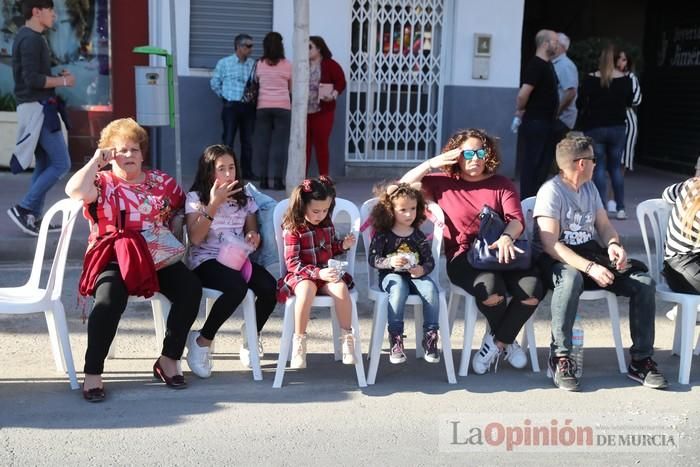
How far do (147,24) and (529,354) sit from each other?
6.85 m

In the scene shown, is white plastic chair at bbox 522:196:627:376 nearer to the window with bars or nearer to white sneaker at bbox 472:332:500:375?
white sneaker at bbox 472:332:500:375

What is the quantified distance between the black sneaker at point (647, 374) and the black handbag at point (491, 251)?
0.77 meters

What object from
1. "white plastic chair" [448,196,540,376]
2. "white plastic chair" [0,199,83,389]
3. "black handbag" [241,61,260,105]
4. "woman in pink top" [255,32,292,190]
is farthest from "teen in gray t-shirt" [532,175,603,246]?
"black handbag" [241,61,260,105]

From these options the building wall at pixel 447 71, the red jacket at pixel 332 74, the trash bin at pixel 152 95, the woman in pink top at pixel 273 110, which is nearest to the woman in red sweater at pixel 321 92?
the red jacket at pixel 332 74

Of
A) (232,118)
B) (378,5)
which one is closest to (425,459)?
(232,118)

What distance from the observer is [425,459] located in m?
3.74

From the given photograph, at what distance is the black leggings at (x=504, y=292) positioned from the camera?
4.63m

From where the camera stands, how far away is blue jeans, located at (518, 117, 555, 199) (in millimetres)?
8156

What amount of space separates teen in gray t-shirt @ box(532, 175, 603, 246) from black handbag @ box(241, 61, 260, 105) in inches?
209

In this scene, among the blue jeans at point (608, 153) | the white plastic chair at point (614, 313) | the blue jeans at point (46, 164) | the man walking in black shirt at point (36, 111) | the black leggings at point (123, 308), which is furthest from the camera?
the blue jeans at point (608, 153)

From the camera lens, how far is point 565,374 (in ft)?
15.0

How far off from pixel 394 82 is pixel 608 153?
9.90 feet

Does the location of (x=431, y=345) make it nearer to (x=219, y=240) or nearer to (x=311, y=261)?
(x=311, y=261)

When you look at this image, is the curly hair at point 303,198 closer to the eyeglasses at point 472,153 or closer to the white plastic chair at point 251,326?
the white plastic chair at point 251,326
